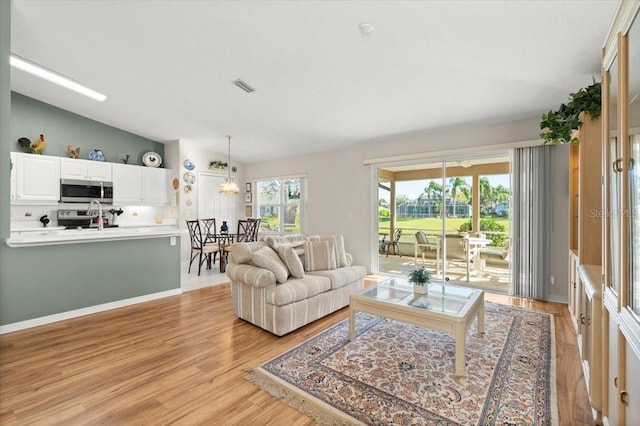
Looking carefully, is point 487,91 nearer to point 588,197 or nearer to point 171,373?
point 588,197

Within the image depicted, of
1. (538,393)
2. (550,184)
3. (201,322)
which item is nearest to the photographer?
(538,393)

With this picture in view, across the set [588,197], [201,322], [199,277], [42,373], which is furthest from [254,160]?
[588,197]

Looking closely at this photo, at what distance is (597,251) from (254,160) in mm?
6685

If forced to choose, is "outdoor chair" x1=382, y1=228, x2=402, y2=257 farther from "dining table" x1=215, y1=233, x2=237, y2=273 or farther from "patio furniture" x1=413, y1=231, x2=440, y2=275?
"dining table" x1=215, y1=233, x2=237, y2=273

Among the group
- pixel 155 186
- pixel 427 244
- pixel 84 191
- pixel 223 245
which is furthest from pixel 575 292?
pixel 84 191

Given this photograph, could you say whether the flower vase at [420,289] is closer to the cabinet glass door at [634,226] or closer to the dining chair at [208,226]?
the cabinet glass door at [634,226]

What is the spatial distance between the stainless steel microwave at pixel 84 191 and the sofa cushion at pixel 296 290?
4.44 m

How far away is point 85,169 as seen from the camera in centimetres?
542

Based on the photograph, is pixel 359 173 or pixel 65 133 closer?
pixel 65 133

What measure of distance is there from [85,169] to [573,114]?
23.2 ft

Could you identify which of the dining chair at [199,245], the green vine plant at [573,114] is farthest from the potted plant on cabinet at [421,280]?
the dining chair at [199,245]

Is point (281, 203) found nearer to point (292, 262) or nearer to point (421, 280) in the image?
point (292, 262)

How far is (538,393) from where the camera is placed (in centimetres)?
198

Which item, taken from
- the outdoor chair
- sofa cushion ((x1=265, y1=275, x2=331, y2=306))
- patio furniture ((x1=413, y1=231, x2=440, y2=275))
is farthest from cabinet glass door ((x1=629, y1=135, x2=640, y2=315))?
the outdoor chair
